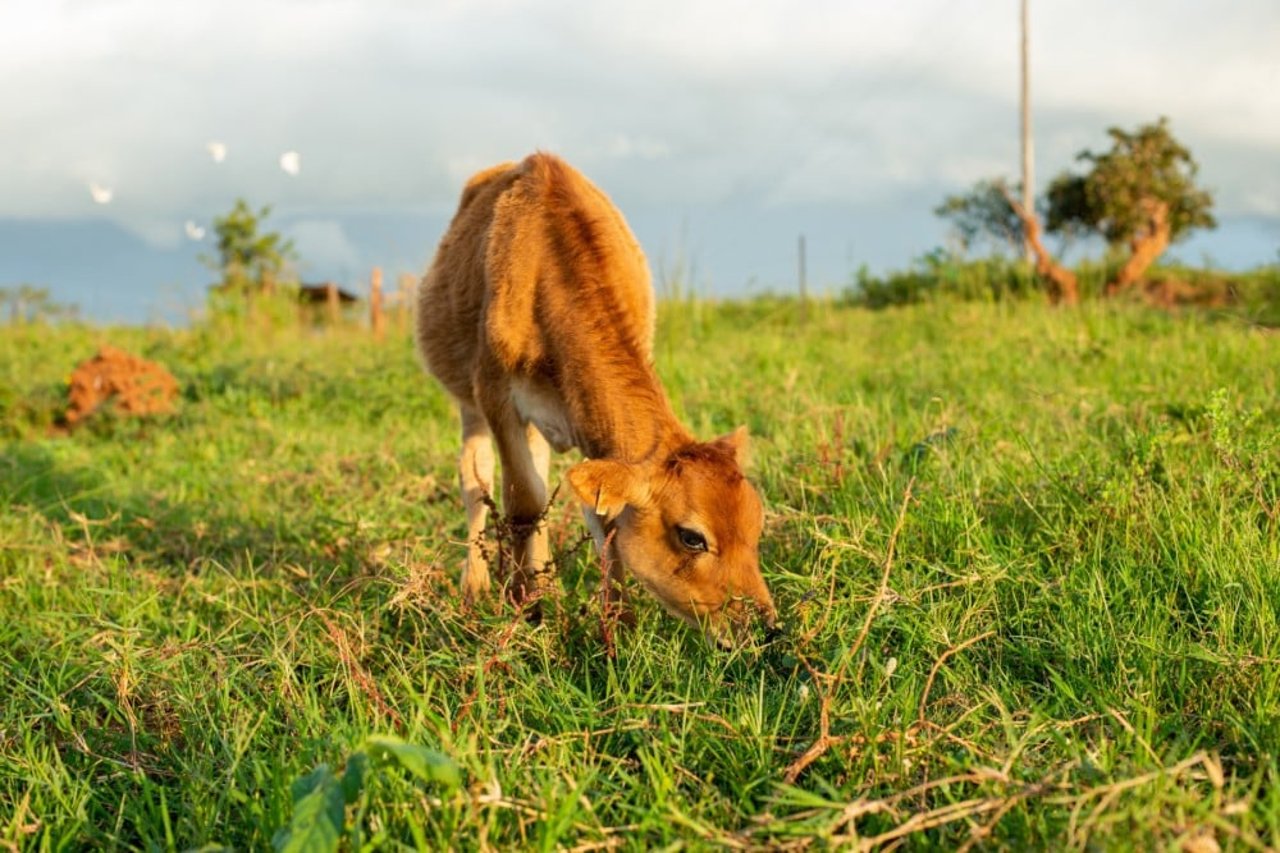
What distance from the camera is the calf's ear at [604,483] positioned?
355 centimetres

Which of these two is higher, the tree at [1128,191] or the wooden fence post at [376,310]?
the tree at [1128,191]

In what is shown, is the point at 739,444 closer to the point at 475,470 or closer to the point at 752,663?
the point at 752,663

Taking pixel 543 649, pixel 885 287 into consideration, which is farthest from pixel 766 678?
pixel 885 287

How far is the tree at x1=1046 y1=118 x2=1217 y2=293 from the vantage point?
32.1 metres

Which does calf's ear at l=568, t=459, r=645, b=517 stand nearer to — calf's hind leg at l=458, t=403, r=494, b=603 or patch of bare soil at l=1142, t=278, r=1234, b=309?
calf's hind leg at l=458, t=403, r=494, b=603

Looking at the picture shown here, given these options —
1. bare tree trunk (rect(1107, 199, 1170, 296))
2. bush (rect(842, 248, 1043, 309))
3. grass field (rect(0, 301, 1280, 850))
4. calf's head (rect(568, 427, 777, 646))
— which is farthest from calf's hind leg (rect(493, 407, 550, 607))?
bare tree trunk (rect(1107, 199, 1170, 296))

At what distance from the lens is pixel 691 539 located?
3.64 m

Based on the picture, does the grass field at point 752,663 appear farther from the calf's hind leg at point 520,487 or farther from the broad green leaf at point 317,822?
the calf's hind leg at point 520,487

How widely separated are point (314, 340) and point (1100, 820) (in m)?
13.6

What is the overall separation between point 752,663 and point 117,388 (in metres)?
7.88

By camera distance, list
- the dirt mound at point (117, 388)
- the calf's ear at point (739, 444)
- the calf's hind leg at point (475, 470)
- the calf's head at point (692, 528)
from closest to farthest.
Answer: the calf's head at point (692, 528) → the calf's ear at point (739, 444) → the calf's hind leg at point (475, 470) → the dirt mound at point (117, 388)

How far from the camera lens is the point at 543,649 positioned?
3443 mm

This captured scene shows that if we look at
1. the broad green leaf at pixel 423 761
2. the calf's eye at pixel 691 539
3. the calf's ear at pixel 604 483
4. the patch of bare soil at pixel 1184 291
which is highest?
the patch of bare soil at pixel 1184 291

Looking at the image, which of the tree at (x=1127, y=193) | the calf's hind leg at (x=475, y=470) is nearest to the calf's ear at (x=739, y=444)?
the calf's hind leg at (x=475, y=470)
